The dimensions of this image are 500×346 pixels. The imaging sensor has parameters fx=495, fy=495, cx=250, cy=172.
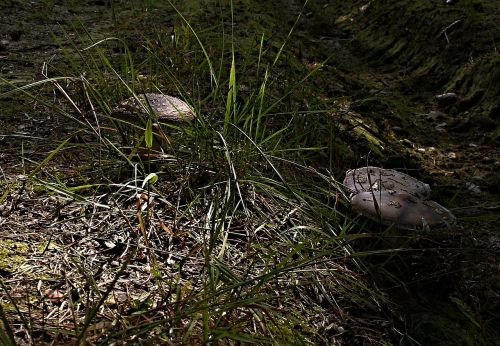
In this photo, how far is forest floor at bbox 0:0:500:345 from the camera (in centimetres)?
170

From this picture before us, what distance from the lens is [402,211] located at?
6.31 ft

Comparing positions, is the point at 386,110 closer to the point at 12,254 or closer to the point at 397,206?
the point at 397,206

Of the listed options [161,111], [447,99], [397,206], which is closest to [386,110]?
[447,99]

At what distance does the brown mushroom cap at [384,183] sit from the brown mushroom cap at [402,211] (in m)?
0.09

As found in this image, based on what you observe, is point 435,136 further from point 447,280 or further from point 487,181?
point 447,280

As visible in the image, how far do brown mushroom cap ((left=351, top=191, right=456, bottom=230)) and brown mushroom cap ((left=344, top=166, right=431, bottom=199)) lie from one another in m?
0.09

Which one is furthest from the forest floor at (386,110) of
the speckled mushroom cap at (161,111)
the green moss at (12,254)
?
the speckled mushroom cap at (161,111)

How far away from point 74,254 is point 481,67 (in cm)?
307

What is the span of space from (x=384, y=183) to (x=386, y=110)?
133 centimetres

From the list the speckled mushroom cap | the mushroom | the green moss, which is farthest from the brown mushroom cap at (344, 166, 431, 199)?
the green moss

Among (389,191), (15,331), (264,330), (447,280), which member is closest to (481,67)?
(389,191)

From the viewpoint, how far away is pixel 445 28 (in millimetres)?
3934

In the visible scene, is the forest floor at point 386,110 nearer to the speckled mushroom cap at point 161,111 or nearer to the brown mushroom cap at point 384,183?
the brown mushroom cap at point 384,183

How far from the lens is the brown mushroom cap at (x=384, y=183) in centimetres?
211
